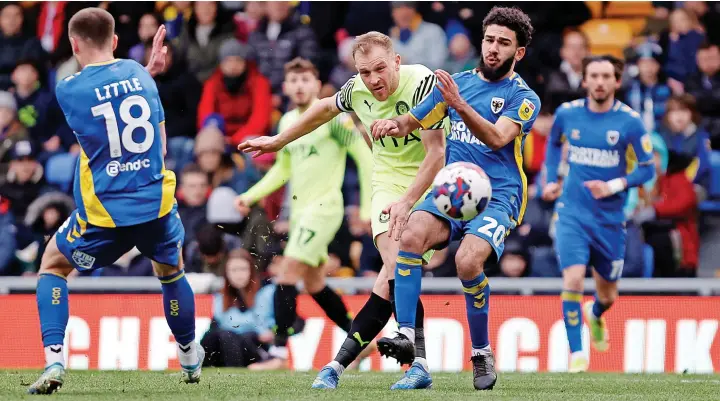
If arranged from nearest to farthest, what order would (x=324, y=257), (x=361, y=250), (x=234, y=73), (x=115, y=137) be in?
(x=115, y=137) < (x=324, y=257) < (x=361, y=250) < (x=234, y=73)

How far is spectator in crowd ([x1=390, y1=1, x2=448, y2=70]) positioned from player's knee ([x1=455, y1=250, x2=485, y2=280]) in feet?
23.6

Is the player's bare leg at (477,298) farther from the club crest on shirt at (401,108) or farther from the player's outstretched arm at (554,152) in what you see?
the player's outstretched arm at (554,152)

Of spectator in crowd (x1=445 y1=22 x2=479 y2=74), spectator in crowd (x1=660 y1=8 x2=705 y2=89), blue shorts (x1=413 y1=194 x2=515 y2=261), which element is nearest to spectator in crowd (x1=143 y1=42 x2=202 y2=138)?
spectator in crowd (x1=445 y1=22 x2=479 y2=74)

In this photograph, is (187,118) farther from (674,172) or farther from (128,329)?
(674,172)

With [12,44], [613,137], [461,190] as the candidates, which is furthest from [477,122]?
[12,44]

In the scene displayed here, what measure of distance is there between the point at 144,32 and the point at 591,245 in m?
6.74

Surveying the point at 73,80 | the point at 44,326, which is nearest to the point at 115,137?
the point at 73,80

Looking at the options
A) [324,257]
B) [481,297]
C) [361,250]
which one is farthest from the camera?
[361,250]

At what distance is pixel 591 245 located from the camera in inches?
433

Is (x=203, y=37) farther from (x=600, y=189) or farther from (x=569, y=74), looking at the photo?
(x=600, y=189)

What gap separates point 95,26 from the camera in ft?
23.2

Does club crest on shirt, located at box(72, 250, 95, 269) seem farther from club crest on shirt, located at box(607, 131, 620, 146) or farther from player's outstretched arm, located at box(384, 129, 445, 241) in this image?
club crest on shirt, located at box(607, 131, 620, 146)

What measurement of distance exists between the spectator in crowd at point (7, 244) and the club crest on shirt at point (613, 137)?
6914 mm

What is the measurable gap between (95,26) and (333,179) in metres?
4.62
